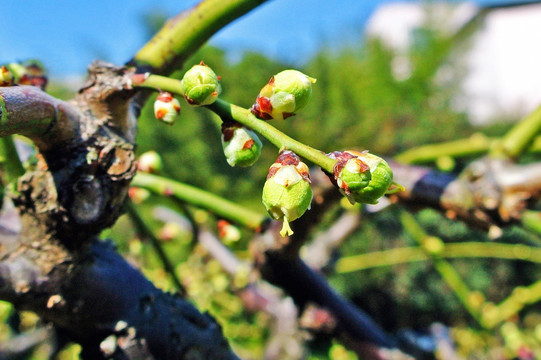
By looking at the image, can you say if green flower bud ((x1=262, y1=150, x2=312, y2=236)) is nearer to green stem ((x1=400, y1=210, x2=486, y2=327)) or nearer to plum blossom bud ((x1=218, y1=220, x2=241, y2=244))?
plum blossom bud ((x1=218, y1=220, x2=241, y2=244))

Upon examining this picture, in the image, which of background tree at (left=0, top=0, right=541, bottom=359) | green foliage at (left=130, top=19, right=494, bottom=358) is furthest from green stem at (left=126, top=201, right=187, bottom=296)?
green foliage at (left=130, top=19, right=494, bottom=358)

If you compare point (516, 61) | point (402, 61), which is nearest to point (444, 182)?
point (402, 61)

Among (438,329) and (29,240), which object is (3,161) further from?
(438,329)

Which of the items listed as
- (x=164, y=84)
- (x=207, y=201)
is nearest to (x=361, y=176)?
(x=164, y=84)

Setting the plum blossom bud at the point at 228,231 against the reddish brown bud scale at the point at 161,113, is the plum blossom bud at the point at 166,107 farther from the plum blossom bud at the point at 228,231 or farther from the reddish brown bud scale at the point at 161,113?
the plum blossom bud at the point at 228,231

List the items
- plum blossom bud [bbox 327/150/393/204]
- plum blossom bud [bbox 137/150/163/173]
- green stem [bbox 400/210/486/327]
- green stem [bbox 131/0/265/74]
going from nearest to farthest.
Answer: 1. plum blossom bud [bbox 327/150/393/204]
2. green stem [bbox 131/0/265/74]
3. plum blossom bud [bbox 137/150/163/173]
4. green stem [bbox 400/210/486/327]

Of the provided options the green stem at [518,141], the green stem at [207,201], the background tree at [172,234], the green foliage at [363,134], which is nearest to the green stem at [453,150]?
the background tree at [172,234]

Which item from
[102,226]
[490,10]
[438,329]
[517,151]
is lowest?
[438,329]
